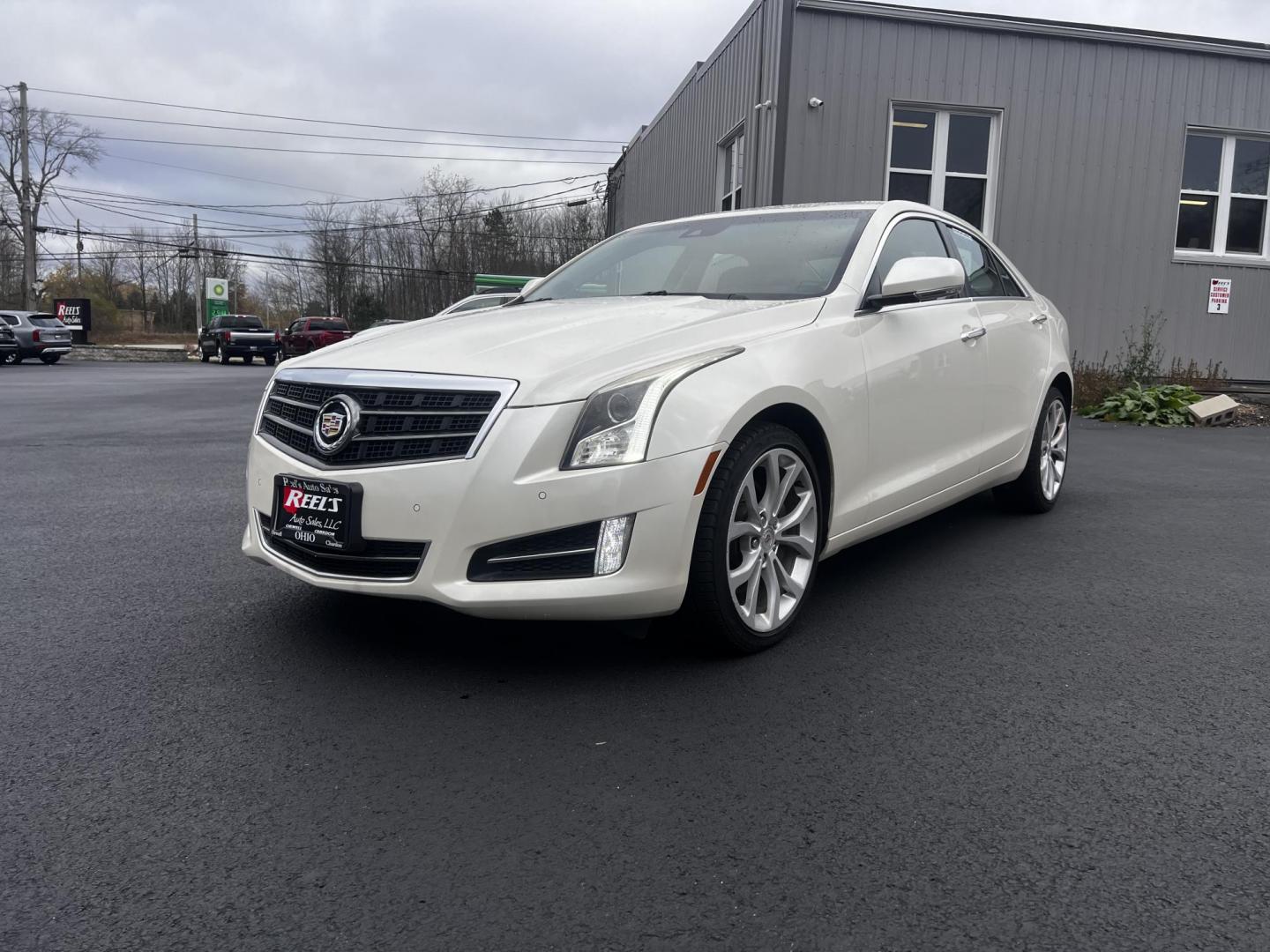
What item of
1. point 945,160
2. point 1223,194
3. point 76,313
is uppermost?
point 945,160

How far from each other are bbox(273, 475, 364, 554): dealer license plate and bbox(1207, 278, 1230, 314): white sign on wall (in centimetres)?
1528

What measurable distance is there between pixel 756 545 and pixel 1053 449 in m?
3.37

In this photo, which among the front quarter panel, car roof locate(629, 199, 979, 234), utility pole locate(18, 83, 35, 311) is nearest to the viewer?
the front quarter panel

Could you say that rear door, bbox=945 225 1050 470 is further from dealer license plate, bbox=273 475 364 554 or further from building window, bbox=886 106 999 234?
building window, bbox=886 106 999 234

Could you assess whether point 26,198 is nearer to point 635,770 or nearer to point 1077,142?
point 1077,142

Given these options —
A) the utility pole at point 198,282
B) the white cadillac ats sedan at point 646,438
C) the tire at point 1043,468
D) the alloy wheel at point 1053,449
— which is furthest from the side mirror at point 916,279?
the utility pole at point 198,282

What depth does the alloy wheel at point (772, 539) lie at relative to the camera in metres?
3.38

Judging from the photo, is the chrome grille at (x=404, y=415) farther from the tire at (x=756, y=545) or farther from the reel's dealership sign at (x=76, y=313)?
the reel's dealership sign at (x=76, y=313)

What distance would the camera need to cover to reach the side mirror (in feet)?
13.0

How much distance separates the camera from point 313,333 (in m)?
37.1

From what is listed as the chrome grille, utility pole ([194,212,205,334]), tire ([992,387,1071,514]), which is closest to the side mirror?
the chrome grille

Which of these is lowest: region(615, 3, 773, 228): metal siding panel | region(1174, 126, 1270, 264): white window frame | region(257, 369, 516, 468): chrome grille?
region(257, 369, 516, 468): chrome grille

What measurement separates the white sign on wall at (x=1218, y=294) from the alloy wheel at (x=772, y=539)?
14.0 metres

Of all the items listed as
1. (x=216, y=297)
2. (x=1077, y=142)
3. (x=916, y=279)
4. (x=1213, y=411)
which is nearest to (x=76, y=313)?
(x=216, y=297)
